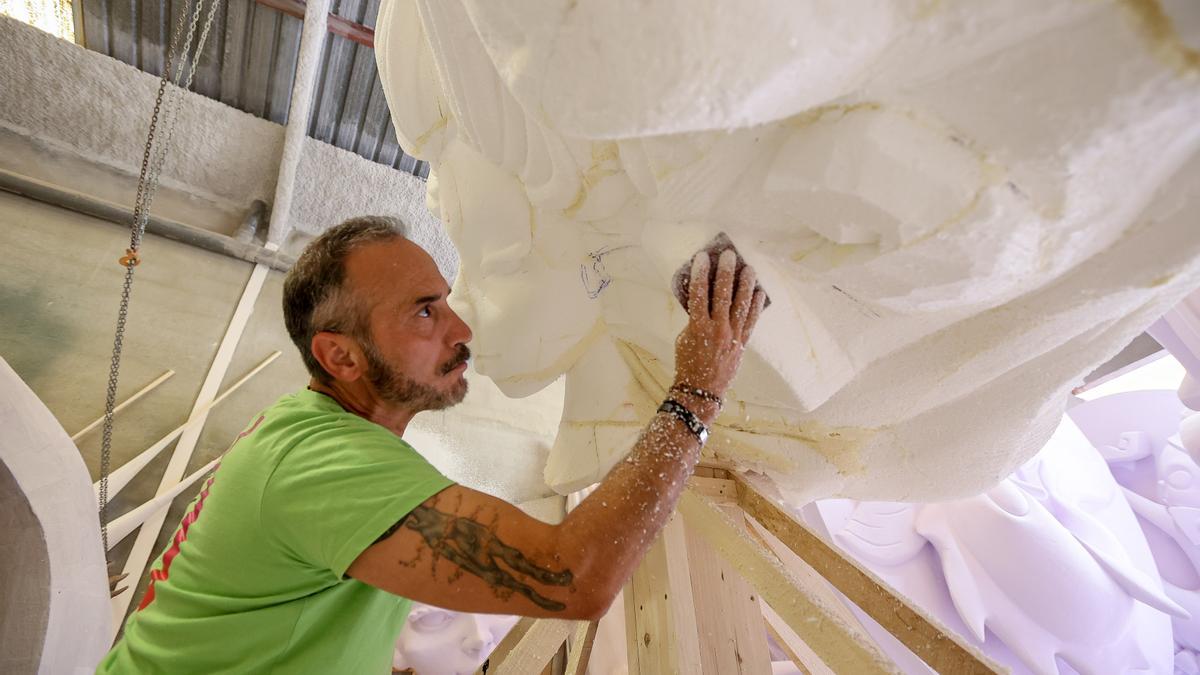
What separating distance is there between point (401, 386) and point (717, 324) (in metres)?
0.51

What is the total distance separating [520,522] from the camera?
2.17 feet

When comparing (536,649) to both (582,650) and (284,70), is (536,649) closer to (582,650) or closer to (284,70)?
(582,650)

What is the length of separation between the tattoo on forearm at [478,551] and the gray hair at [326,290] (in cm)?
39

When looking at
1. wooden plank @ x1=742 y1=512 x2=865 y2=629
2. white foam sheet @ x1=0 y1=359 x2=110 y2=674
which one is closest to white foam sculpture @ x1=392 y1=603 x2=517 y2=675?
white foam sheet @ x1=0 y1=359 x2=110 y2=674

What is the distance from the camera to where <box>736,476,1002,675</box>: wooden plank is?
2.32ft

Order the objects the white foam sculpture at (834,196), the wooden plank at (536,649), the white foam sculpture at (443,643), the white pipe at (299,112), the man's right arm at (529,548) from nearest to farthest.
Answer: the white foam sculpture at (834,196) < the man's right arm at (529,548) < the wooden plank at (536,649) < the white foam sculpture at (443,643) < the white pipe at (299,112)

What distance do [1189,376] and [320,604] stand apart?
1877 mm

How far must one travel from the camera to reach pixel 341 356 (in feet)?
3.03

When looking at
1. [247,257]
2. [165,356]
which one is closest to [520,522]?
[165,356]

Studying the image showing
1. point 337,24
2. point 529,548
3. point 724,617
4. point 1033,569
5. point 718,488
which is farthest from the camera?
point 337,24

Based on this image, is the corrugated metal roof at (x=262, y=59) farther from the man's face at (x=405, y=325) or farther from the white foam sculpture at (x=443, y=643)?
the white foam sculpture at (x=443, y=643)

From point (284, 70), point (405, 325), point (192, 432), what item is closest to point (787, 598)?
point (405, 325)

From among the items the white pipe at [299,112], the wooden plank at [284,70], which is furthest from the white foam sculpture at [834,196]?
the wooden plank at [284,70]

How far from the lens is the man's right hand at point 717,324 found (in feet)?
2.42
